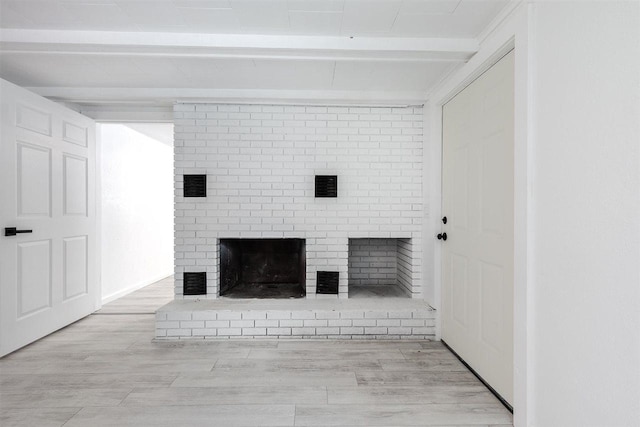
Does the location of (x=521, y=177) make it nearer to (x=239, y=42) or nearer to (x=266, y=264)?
(x=239, y=42)

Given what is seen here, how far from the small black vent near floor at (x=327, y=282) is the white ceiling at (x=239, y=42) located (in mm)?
1787

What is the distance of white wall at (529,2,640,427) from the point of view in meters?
1.12

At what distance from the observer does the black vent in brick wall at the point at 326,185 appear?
10.4ft

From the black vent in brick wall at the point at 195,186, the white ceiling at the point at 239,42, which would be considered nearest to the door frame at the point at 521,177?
the white ceiling at the point at 239,42

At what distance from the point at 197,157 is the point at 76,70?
3.71ft

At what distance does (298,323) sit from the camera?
115 inches

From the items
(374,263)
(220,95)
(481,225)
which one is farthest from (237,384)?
(220,95)

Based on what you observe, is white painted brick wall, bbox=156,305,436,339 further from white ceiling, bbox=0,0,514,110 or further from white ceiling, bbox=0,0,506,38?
white ceiling, bbox=0,0,506,38

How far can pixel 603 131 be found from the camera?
1213 millimetres

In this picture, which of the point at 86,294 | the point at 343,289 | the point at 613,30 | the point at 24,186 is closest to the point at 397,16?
the point at 613,30

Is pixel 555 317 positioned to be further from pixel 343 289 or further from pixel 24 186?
pixel 24 186

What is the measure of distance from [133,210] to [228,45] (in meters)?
3.53

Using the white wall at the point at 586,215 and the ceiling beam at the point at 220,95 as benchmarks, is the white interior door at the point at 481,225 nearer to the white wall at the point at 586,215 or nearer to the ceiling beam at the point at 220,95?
the white wall at the point at 586,215

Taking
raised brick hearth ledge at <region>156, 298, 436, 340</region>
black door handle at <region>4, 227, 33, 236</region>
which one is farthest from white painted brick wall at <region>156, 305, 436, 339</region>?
black door handle at <region>4, 227, 33, 236</region>
